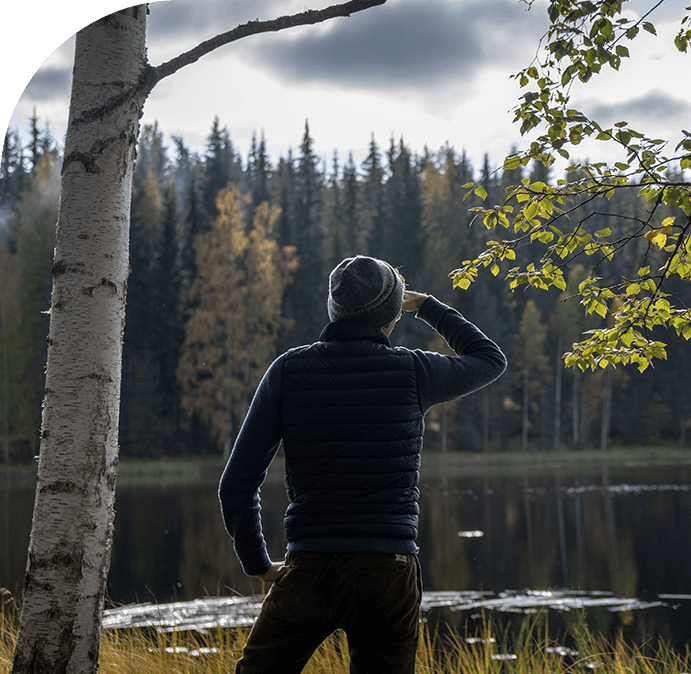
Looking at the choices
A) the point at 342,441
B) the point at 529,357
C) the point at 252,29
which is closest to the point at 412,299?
the point at 342,441

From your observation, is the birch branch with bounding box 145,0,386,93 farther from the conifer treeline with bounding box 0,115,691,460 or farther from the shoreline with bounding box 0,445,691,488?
the conifer treeline with bounding box 0,115,691,460

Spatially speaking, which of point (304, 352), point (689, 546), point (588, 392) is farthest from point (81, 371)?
point (588, 392)

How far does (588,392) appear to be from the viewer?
40.2 meters

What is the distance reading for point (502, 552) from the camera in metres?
12.1

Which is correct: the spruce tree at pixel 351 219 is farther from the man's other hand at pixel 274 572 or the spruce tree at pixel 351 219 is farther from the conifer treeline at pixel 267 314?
the man's other hand at pixel 274 572

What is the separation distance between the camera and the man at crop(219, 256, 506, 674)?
6.18 ft

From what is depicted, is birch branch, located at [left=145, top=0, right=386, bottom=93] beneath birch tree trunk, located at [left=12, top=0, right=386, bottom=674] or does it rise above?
above

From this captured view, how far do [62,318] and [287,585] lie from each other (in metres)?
1.27

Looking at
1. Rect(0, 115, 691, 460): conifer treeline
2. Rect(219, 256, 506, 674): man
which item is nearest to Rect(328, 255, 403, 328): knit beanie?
Rect(219, 256, 506, 674): man

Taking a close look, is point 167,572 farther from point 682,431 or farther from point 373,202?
point 373,202

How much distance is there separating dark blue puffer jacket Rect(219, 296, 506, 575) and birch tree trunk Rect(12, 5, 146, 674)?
773 millimetres

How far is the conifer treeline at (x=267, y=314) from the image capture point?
28984 millimetres

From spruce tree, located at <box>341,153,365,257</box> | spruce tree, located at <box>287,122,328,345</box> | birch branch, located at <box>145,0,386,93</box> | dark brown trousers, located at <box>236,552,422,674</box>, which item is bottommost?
dark brown trousers, located at <box>236,552,422,674</box>

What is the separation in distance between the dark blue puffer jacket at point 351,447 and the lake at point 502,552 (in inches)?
143
